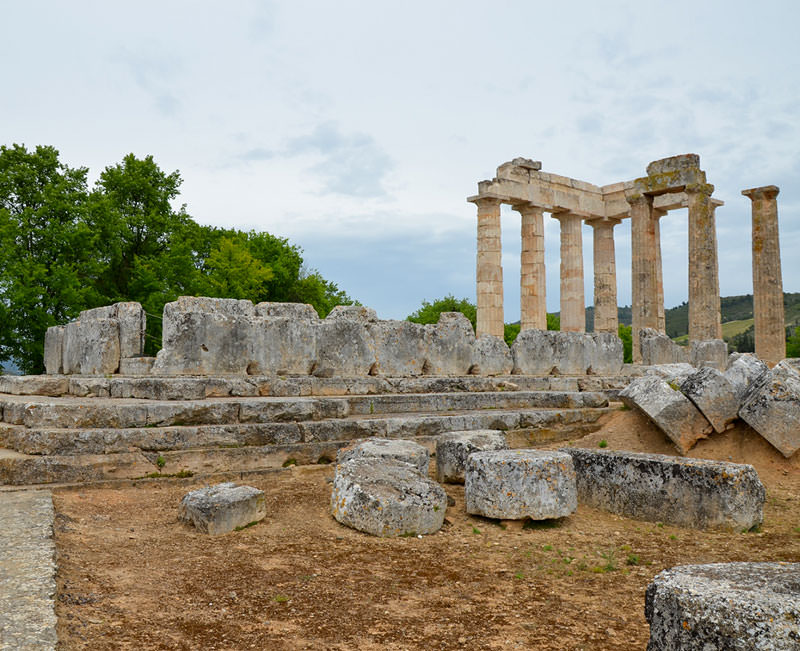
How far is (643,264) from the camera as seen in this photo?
22469 millimetres

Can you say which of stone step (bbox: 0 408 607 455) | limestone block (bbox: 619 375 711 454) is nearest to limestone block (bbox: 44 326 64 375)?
stone step (bbox: 0 408 607 455)

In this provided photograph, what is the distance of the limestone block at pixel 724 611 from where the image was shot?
2410 millimetres

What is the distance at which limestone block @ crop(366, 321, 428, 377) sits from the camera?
10477mm

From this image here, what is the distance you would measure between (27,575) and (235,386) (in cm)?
503

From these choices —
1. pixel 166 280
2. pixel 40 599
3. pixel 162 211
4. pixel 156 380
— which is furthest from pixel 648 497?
pixel 162 211

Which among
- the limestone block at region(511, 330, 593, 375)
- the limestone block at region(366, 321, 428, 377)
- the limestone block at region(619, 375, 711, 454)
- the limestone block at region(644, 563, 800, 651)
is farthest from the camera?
the limestone block at region(511, 330, 593, 375)

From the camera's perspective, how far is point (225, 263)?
102 feet

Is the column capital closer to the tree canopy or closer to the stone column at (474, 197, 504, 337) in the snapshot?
the stone column at (474, 197, 504, 337)

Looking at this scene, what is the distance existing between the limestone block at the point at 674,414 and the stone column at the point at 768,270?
16.7 m

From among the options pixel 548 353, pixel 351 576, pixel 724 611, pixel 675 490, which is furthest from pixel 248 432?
pixel 548 353

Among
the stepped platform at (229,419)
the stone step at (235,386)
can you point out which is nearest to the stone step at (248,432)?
the stepped platform at (229,419)

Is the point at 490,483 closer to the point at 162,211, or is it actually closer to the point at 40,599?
the point at 40,599

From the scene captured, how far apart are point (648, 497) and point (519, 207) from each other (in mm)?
19702

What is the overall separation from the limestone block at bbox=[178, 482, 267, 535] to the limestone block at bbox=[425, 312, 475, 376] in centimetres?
593
